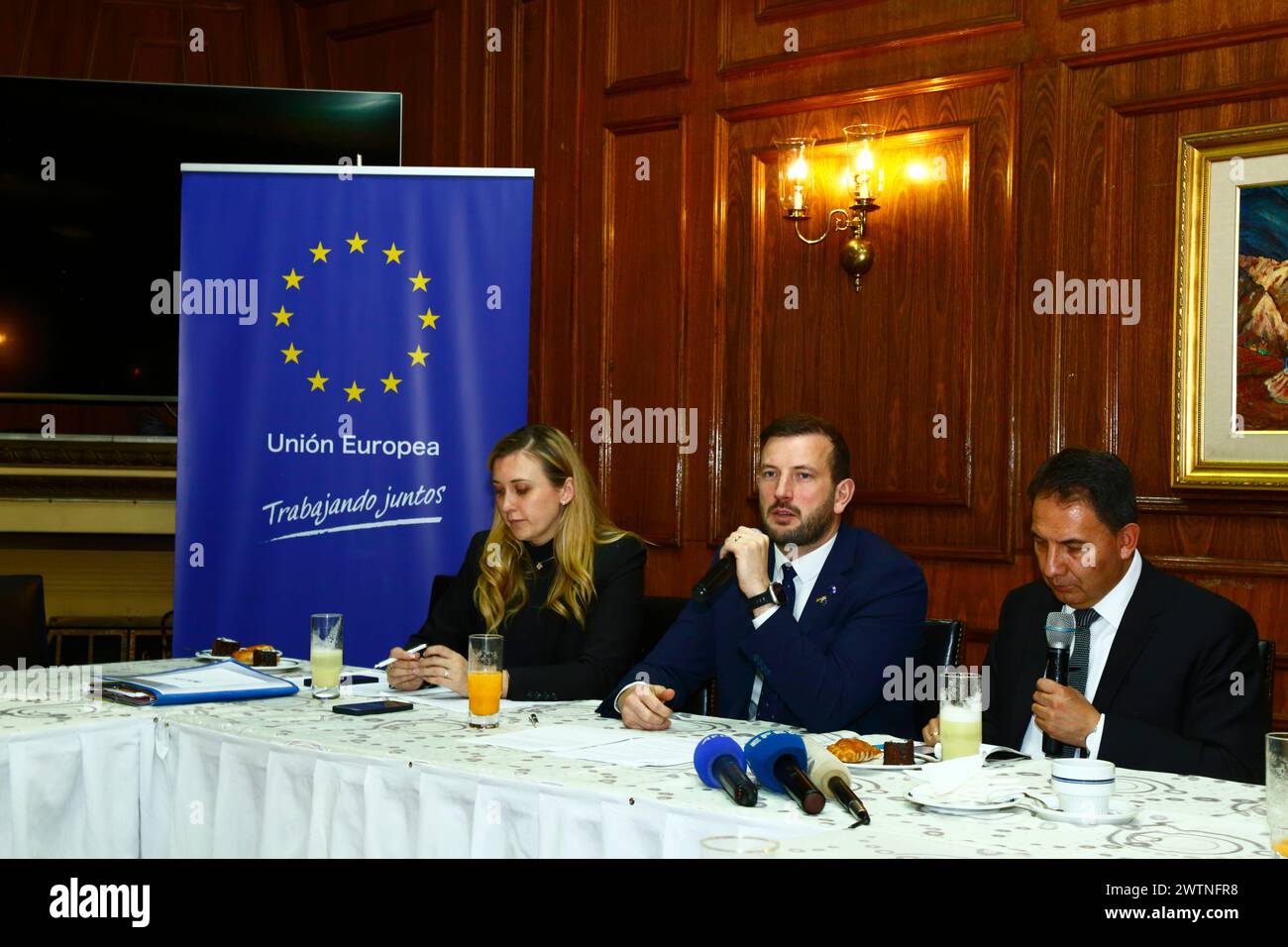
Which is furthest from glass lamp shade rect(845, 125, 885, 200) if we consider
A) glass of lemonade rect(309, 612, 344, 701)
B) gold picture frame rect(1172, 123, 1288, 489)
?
glass of lemonade rect(309, 612, 344, 701)

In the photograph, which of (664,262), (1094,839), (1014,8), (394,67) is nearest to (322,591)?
(664,262)

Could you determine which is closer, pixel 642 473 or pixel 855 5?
pixel 855 5

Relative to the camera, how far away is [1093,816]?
1.71 metres

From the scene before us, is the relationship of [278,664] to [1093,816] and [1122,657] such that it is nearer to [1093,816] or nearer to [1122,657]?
[1122,657]

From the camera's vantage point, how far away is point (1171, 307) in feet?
12.8

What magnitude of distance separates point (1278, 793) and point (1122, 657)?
911 millimetres

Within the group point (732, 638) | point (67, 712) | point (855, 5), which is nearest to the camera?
point (67, 712)

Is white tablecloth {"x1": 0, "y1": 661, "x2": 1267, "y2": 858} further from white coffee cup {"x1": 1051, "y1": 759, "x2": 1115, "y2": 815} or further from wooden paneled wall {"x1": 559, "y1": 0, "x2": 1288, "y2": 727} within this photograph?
wooden paneled wall {"x1": 559, "y1": 0, "x2": 1288, "y2": 727}

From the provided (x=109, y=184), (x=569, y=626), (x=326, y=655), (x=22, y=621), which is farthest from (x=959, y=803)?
(x=109, y=184)

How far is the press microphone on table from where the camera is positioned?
2.25 metres

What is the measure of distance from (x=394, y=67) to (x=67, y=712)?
3.73 m

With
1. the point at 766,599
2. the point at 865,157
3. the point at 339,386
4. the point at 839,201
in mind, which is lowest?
the point at 766,599
